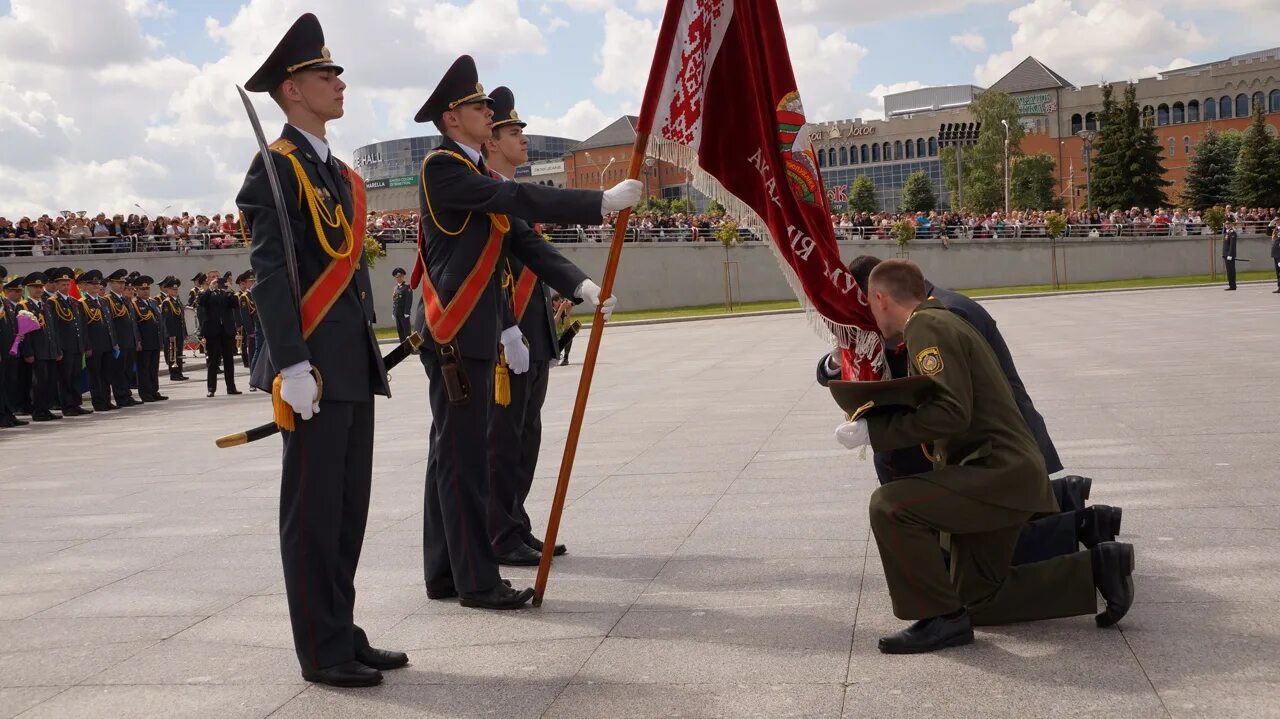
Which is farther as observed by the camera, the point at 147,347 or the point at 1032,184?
the point at 1032,184

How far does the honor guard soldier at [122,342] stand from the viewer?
20.0m

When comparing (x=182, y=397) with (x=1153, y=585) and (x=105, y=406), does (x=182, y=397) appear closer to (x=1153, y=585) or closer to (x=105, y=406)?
(x=105, y=406)

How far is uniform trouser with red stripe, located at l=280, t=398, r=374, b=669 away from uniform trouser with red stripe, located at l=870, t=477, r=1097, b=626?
2.06 metres

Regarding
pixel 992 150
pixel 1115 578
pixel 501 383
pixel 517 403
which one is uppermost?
pixel 992 150

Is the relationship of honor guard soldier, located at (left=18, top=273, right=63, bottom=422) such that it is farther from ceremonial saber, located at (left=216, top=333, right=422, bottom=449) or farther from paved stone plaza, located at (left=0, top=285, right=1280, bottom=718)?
ceremonial saber, located at (left=216, top=333, right=422, bottom=449)

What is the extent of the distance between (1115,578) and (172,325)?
24301 mm

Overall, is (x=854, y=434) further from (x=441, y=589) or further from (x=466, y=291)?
(x=441, y=589)

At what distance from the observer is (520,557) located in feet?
21.0

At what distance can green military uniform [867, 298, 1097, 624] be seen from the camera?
4430 mm

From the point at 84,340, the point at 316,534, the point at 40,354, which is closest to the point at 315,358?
the point at 316,534

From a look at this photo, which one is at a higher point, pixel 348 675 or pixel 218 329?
pixel 218 329

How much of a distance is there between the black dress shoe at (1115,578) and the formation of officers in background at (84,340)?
47.6 feet

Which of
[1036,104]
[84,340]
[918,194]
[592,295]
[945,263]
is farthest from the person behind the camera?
[1036,104]

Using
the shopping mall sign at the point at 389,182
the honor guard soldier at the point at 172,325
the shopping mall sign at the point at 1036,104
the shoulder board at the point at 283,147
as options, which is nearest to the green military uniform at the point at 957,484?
the shoulder board at the point at 283,147
